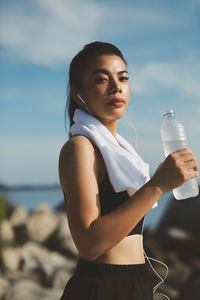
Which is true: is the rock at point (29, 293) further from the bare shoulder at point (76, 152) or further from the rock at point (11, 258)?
the bare shoulder at point (76, 152)

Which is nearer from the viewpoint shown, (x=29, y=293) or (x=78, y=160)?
(x=78, y=160)

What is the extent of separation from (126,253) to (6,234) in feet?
44.8

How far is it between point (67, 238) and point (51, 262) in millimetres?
1374

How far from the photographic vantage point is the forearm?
2029 mm

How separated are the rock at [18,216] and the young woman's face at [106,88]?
13.9 m

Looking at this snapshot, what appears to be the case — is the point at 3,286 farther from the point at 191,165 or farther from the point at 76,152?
the point at 191,165

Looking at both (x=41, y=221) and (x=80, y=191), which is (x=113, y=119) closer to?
(x=80, y=191)

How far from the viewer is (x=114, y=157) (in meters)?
2.25

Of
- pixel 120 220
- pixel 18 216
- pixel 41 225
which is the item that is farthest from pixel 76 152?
pixel 18 216

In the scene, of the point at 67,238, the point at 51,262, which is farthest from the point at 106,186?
the point at 67,238

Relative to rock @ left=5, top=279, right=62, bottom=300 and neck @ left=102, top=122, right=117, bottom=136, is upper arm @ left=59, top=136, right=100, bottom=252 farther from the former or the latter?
rock @ left=5, top=279, right=62, bottom=300

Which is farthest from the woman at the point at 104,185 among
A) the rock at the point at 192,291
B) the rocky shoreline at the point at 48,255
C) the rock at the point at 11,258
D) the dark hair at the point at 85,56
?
the rock at the point at 11,258

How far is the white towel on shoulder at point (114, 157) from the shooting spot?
2.20 metres

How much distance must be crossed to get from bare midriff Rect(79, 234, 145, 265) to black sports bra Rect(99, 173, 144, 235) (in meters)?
0.14
